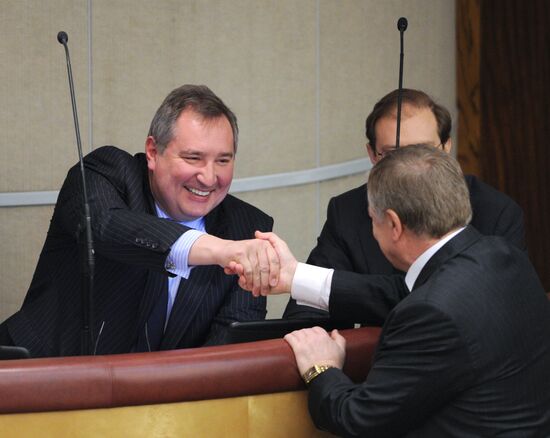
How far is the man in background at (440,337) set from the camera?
1991mm

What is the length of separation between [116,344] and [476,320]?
1150mm

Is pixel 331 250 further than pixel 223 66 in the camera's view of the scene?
No

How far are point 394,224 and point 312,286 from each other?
0.45 meters

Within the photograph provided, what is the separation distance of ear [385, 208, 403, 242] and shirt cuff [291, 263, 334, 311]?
0.38 meters

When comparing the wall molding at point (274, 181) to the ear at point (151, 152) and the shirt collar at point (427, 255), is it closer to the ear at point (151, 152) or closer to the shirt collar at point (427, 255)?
the ear at point (151, 152)

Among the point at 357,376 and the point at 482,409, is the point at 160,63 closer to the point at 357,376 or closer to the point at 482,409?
the point at 357,376

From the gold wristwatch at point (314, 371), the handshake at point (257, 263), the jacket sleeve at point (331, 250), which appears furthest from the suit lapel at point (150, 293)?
the gold wristwatch at point (314, 371)

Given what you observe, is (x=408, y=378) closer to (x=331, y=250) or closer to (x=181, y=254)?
(x=181, y=254)

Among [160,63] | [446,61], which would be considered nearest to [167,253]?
[160,63]

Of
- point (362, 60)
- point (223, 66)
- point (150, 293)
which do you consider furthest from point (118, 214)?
point (362, 60)

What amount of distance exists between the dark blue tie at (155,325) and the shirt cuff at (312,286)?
421 mm

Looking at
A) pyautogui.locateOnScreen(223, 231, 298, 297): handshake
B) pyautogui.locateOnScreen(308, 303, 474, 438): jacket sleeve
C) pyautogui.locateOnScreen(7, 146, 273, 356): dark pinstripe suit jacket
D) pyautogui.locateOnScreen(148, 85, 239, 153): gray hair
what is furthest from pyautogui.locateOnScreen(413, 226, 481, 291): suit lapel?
pyautogui.locateOnScreen(148, 85, 239, 153): gray hair

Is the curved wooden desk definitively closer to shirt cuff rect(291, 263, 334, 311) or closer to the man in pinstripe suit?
shirt cuff rect(291, 263, 334, 311)

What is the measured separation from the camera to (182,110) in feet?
9.57
